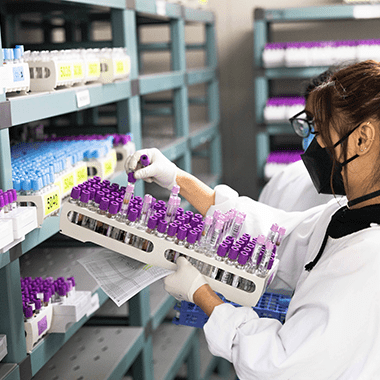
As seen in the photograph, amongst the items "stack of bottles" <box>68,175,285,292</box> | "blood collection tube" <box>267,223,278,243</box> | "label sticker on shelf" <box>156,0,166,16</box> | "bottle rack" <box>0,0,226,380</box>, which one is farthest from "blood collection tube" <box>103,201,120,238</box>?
"label sticker on shelf" <box>156,0,166,16</box>

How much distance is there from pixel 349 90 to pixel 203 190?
81cm

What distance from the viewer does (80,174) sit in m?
1.77

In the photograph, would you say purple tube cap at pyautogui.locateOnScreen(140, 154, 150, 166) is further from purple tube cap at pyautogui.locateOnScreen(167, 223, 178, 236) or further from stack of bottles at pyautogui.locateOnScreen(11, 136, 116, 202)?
purple tube cap at pyautogui.locateOnScreen(167, 223, 178, 236)

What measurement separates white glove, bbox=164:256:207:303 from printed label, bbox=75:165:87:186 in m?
0.52

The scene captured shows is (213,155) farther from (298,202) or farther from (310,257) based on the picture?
(310,257)

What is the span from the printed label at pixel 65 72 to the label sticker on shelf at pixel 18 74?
0.20m

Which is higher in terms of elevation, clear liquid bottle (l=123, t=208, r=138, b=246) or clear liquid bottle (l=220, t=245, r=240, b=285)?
clear liquid bottle (l=123, t=208, r=138, b=246)

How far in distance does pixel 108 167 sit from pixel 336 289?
1.05m

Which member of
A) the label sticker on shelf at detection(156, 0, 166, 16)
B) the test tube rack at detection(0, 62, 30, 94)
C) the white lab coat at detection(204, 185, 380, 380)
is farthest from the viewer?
the label sticker on shelf at detection(156, 0, 166, 16)

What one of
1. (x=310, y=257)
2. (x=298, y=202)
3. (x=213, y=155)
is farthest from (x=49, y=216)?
(x=213, y=155)

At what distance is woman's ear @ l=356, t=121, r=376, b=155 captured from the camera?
47.9 inches

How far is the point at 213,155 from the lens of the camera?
4211 millimetres

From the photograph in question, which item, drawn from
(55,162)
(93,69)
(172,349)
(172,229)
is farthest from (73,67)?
(172,349)

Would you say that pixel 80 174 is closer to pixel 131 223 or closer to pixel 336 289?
pixel 131 223
